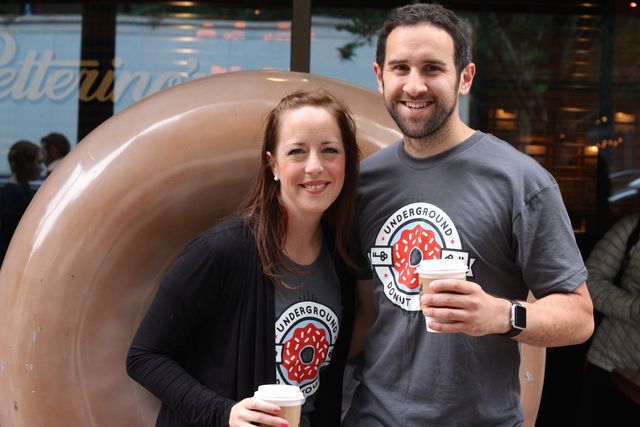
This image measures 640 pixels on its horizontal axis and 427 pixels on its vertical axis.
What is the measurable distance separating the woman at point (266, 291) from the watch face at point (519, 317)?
41 cm

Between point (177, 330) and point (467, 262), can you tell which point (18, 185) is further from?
point (467, 262)

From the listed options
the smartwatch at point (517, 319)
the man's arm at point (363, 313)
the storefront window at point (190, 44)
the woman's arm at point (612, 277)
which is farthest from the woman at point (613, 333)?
the smartwatch at point (517, 319)

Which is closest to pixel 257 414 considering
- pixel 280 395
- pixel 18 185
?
pixel 280 395

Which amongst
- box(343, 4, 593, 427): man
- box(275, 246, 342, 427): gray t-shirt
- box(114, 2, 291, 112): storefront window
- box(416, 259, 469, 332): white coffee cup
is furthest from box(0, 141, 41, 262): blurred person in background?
box(416, 259, 469, 332): white coffee cup

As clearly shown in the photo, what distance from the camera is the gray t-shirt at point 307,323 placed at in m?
1.80

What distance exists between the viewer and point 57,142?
3986 mm

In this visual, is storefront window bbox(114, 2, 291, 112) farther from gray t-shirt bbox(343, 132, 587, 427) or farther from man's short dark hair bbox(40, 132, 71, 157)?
gray t-shirt bbox(343, 132, 587, 427)

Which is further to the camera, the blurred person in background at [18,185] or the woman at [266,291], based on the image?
the blurred person in background at [18,185]

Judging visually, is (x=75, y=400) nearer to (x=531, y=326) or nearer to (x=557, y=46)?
(x=531, y=326)

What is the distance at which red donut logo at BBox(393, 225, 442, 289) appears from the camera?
1.71 meters

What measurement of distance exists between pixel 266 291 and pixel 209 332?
132mm

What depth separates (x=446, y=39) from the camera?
176 centimetres

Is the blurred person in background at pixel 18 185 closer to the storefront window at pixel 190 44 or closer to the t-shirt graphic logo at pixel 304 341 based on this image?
the storefront window at pixel 190 44

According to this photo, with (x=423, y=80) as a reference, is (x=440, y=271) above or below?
below
